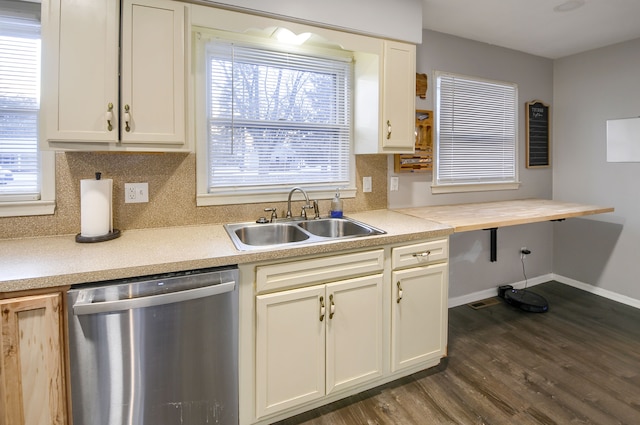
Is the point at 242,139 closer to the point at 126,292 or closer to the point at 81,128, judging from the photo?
the point at 81,128

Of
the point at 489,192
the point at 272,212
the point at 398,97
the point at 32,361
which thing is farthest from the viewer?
the point at 489,192

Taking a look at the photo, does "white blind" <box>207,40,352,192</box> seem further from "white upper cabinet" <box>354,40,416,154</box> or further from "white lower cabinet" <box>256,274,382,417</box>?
"white lower cabinet" <box>256,274,382,417</box>

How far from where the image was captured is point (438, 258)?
209 centimetres

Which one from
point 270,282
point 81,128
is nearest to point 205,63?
point 81,128

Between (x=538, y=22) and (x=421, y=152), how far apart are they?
4.50 ft


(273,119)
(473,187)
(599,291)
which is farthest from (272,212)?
(599,291)

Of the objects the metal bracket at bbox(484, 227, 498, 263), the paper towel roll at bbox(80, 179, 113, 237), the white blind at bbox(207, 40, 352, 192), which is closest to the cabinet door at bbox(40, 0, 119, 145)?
the paper towel roll at bbox(80, 179, 113, 237)

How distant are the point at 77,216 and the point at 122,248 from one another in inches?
19.9

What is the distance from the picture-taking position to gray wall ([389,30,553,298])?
9.57 ft

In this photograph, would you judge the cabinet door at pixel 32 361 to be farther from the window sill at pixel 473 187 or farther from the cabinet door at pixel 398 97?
the window sill at pixel 473 187

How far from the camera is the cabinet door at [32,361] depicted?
1.22 m

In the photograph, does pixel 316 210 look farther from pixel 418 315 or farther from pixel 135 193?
pixel 135 193

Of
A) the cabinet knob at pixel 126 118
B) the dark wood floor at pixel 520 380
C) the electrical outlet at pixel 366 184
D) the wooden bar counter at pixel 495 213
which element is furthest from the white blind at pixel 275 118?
the dark wood floor at pixel 520 380

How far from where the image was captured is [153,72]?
1.68 meters
